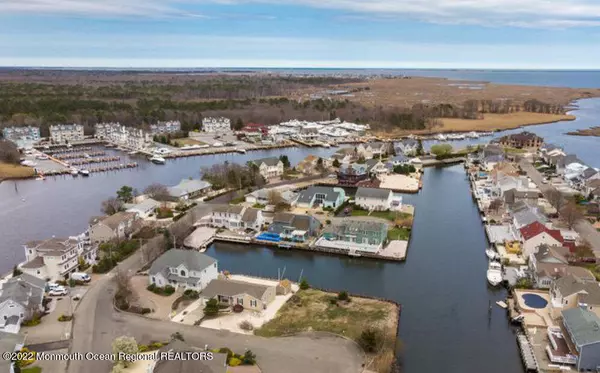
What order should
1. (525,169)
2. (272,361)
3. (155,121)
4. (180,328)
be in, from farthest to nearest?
(155,121), (525,169), (180,328), (272,361)

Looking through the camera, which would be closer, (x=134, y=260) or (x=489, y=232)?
(x=134, y=260)

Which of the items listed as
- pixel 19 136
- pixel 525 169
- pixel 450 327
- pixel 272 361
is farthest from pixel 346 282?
pixel 19 136

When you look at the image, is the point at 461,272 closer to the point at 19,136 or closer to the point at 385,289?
the point at 385,289

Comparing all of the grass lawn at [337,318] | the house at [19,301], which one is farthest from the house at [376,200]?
the house at [19,301]

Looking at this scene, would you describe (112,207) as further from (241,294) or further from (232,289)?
(241,294)

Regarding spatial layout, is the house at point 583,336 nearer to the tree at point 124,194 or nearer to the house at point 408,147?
the tree at point 124,194

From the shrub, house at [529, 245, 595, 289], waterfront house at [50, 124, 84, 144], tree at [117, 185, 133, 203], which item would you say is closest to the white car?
the shrub
